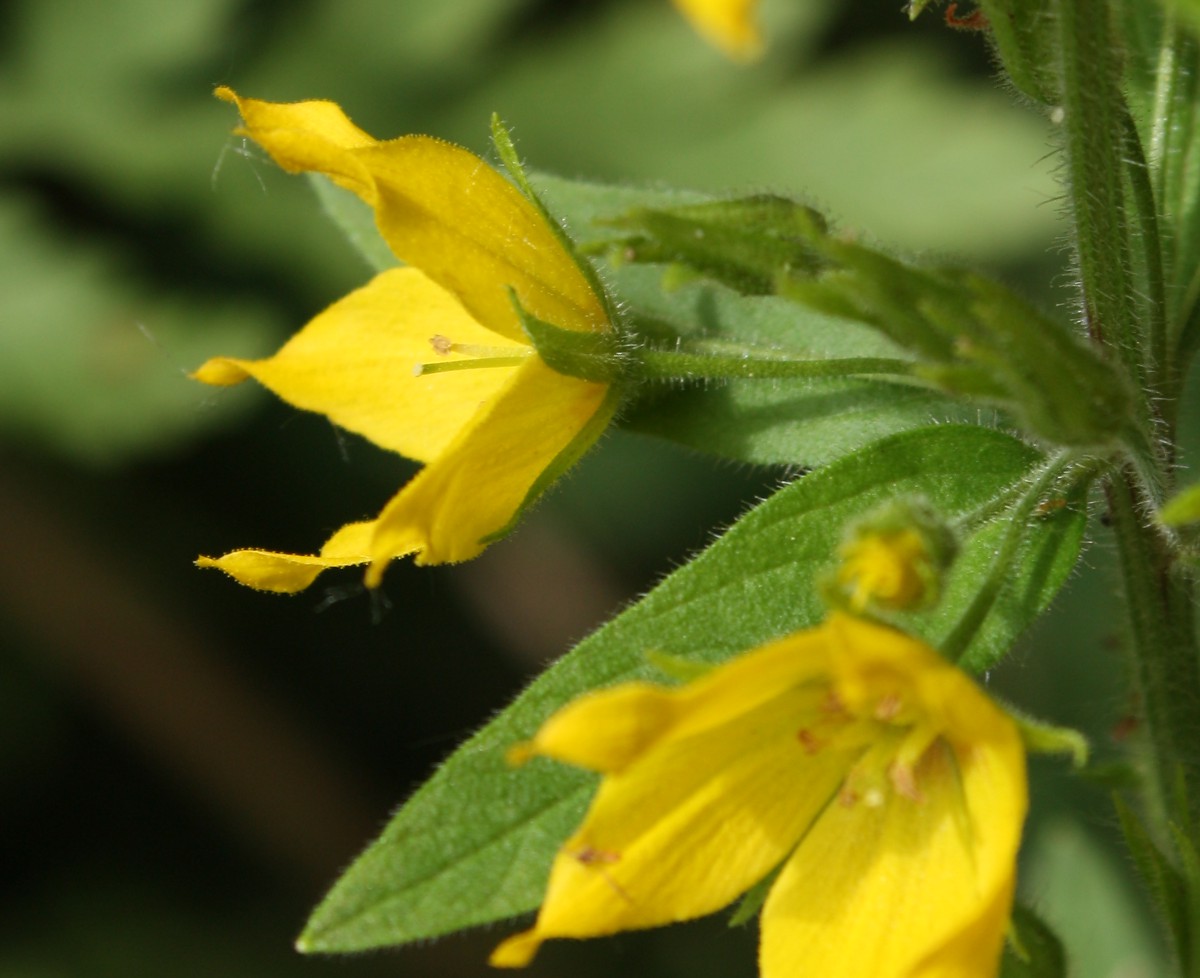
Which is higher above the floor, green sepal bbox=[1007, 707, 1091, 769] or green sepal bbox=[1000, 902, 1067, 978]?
green sepal bbox=[1007, 707, 1091, 769]

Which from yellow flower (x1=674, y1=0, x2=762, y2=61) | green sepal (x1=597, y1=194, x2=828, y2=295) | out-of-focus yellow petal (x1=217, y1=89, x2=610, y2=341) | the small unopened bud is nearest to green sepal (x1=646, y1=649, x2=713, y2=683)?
the small unopened bud

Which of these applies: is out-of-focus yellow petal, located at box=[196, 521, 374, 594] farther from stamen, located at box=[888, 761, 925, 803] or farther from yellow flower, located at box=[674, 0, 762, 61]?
yellow flower, located at box=[674, 0, 762, 61]

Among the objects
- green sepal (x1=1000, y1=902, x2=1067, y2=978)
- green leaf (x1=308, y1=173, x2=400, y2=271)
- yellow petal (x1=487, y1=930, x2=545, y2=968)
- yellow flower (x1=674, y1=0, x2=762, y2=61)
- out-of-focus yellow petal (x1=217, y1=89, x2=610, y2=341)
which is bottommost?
green sepal (x1=1000, y1=902, x2=1067, y2=978)

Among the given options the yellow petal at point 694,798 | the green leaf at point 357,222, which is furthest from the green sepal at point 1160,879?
the green leaf at point 357,222

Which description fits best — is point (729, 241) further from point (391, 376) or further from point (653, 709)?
point (391, 376)

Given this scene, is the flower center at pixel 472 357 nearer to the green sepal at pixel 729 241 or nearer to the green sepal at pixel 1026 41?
the green sepal at pixel 729 241

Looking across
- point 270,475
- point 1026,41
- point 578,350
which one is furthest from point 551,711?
point 270,475
